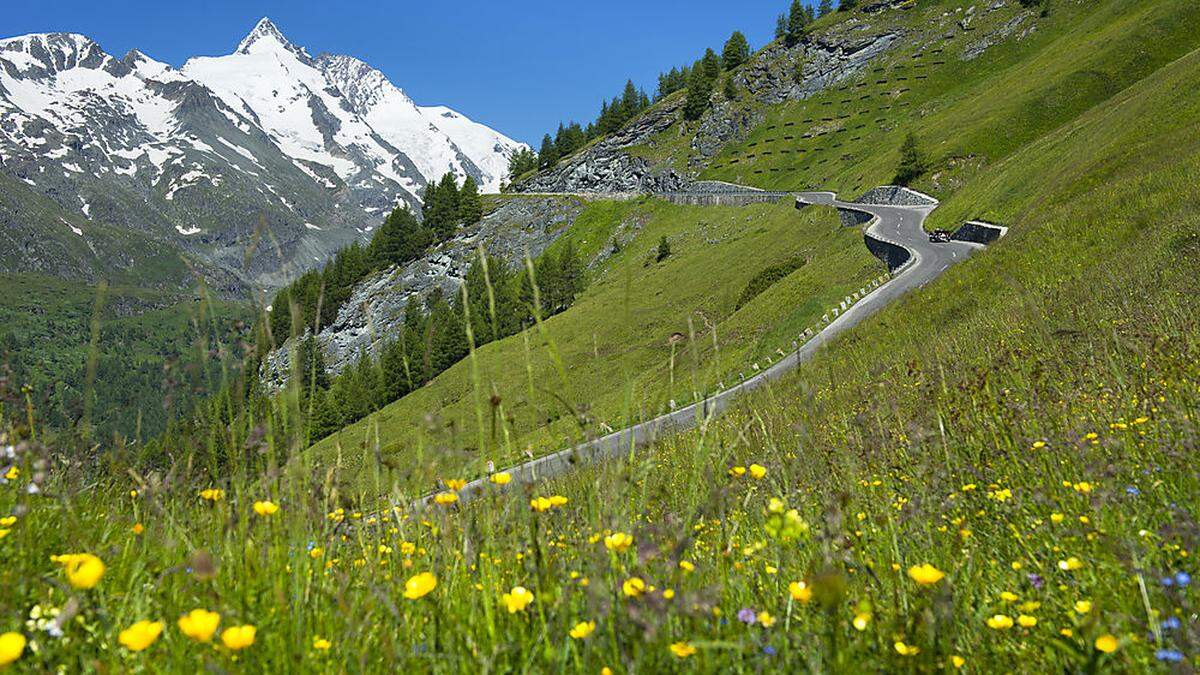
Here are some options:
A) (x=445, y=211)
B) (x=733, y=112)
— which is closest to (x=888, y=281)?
(x=445, y=211)

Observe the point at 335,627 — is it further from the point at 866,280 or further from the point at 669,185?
the point at 669,185

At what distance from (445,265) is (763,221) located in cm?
6545

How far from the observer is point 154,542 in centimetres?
361

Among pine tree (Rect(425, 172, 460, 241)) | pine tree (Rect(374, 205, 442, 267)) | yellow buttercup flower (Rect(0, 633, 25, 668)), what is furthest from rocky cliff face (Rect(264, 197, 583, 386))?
yellow buttercup flower (Rect(0, 633, 25, 668))

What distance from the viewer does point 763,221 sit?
76375 millimetres

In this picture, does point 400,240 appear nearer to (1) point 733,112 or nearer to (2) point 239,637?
(1) point 733,112

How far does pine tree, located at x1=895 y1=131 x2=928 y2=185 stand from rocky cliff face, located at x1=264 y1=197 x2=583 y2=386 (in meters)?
59.8

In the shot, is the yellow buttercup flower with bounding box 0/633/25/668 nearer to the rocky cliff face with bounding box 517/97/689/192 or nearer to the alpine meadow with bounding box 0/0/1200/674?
the alpine meadow with bounding box 0/0/1200/674

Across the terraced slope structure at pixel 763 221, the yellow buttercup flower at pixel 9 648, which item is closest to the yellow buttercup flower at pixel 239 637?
the yellow buttercup flower at pixel 9 648

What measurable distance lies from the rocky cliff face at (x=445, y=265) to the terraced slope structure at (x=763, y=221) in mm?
11120

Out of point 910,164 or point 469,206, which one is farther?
point 469,206

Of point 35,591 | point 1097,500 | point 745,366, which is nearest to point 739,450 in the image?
point 1097,500

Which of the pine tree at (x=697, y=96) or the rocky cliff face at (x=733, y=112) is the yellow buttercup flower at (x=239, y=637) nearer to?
the rocky cliff face at (x=733, y=112)

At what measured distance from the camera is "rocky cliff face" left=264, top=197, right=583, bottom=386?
113562mm
